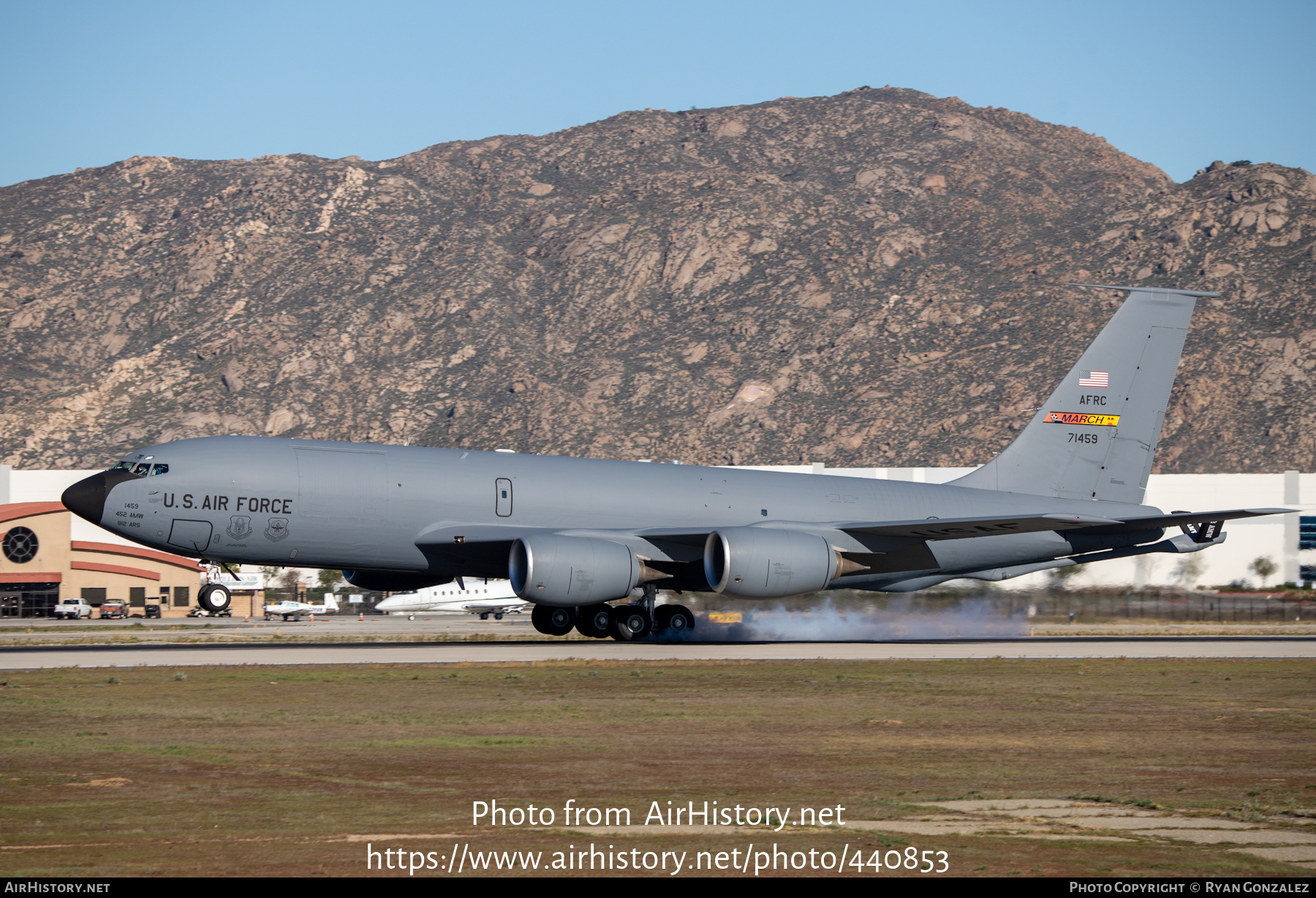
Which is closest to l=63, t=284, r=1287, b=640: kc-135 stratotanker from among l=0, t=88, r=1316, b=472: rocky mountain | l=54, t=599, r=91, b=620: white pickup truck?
l=54, t=599, r=91, b=620: white pickup truck

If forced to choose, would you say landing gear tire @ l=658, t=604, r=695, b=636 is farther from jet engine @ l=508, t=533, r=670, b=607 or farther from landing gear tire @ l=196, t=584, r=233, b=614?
landing gear tire @ l=196, t=584, r=233, b=614

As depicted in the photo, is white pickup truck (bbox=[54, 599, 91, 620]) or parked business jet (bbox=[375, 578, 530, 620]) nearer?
white pickup truck (bbox=[54, 599, 91, 620])

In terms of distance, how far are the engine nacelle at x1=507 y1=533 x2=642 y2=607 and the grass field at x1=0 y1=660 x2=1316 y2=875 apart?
543 centimetres

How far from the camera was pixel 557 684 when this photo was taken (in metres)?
25.8

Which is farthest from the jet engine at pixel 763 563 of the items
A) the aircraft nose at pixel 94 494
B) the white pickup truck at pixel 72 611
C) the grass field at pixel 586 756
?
the white pickup truck at pixel 72 611

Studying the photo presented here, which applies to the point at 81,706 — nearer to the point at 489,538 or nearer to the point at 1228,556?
the point at 489,538

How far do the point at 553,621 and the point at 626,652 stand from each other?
17.9 ft

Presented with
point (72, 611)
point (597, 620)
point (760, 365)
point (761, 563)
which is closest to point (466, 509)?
point (597, 620)

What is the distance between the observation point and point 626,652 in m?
34.3

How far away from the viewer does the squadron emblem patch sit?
143 ft

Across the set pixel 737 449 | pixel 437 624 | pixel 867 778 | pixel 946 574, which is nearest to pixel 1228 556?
pixel 946 574

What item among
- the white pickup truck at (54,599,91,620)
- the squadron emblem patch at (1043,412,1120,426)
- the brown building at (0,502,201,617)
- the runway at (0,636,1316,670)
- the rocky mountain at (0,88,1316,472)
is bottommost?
the white pickup truck at (54,599,91,620)

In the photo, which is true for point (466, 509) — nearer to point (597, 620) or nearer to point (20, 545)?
point (597, 620)

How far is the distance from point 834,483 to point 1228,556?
3868 cm
